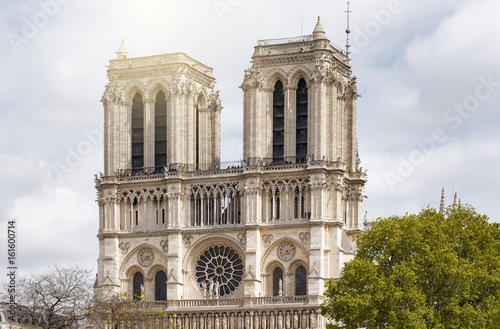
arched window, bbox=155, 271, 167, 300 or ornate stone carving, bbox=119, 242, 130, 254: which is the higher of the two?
ornate stone carving, bbox=119, 242, 130, 254

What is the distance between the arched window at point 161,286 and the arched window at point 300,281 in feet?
39.9

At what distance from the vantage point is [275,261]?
10500cm

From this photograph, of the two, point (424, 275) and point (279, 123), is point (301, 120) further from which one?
point (424, 275)

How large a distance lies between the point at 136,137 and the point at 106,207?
7.32 metres

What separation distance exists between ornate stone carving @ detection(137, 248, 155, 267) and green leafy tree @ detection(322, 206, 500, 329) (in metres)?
27.1

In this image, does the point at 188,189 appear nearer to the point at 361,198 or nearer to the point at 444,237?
the point at 361,198

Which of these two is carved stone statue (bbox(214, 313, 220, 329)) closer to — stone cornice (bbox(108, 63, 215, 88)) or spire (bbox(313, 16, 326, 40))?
stone cornice (bbox(108, 63, 215, 88))

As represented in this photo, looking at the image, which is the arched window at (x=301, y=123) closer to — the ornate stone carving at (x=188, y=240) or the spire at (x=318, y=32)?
the spire at (x=318, y=32)

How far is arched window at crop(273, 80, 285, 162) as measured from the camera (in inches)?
4230

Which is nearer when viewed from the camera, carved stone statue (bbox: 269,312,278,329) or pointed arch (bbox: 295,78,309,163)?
carved stone statue (bbox: 269,312,278,329)

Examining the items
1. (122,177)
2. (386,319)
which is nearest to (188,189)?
(122,177)

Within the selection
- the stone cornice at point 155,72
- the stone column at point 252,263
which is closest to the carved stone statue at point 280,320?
the stone column at point 252,263

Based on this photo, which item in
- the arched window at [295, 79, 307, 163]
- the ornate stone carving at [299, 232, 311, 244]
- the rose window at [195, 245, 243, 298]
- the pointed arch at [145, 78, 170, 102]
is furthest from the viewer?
the pointed arch at [145, 78, 170, 102]

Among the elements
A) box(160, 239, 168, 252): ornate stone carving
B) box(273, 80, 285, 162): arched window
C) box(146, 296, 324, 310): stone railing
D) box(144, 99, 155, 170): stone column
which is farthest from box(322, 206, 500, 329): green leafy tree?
box(144, 99, 155, 170): stone column
